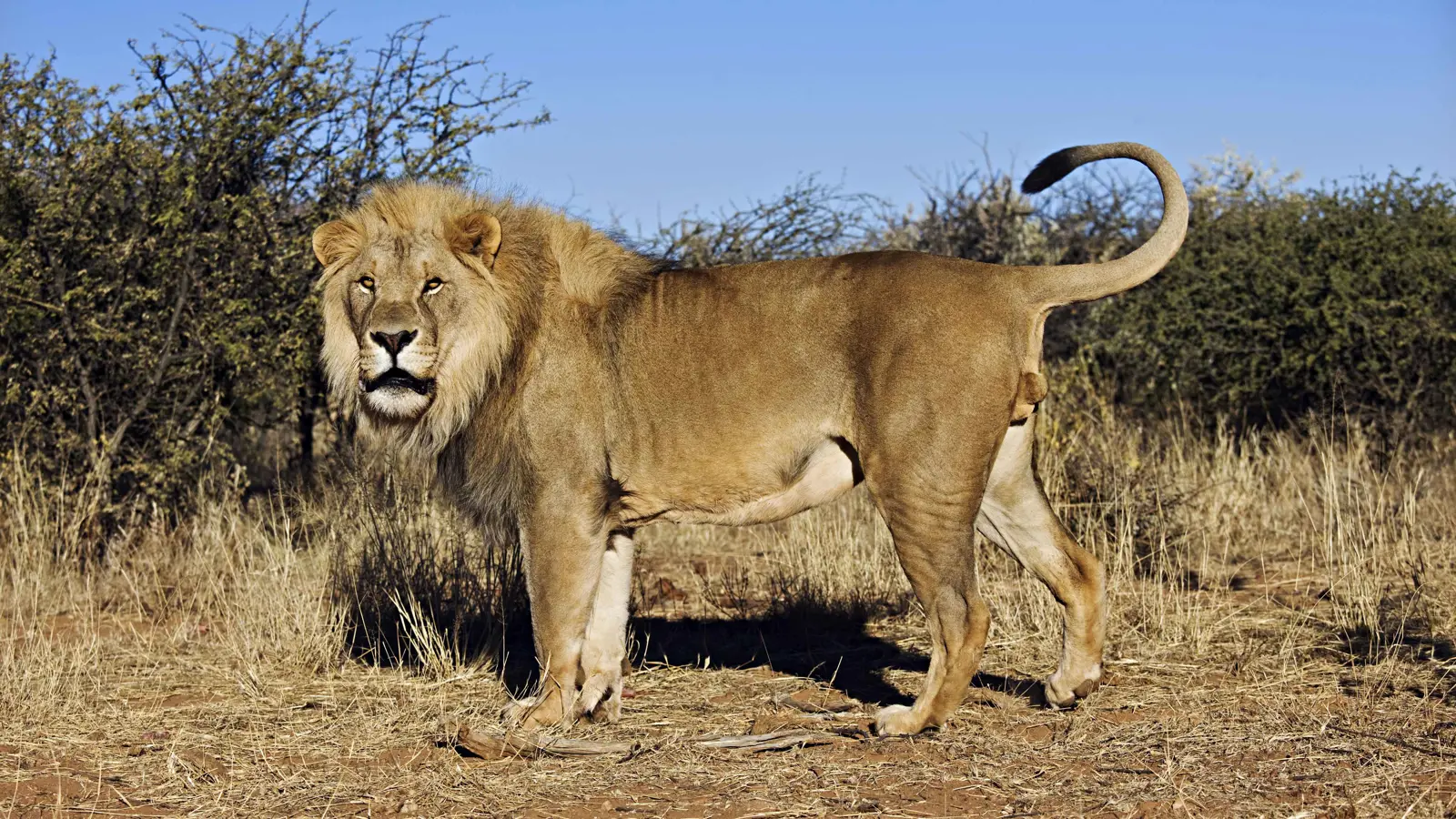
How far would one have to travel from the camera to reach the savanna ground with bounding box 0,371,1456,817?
4164 millimetres

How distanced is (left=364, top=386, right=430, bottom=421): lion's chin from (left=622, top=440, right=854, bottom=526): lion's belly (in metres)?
0.85

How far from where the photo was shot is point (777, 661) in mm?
6211

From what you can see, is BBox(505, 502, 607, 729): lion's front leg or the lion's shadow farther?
the lion's shadow

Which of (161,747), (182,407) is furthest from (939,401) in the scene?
(182,407)

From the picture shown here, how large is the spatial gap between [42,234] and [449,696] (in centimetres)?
390

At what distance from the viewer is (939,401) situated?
4.62m

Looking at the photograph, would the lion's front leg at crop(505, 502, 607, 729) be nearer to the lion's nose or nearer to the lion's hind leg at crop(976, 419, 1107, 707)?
the lion's nose

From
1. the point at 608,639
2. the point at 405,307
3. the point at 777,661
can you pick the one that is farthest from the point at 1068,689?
the point at 405,307

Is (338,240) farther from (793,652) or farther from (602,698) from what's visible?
(793,652)

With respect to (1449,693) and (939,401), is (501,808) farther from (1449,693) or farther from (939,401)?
(1449,693)

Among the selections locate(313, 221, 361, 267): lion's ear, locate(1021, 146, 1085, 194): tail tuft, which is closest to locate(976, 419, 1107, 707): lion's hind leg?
locate(1021, 146, 1085, 194): tail tuft

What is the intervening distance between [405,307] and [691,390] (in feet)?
3.50

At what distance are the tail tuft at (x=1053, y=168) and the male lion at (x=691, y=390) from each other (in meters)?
0.01

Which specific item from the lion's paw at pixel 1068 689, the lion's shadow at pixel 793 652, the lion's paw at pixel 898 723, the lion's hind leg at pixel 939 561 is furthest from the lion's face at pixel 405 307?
the lion's paw at pixel 1068 689
